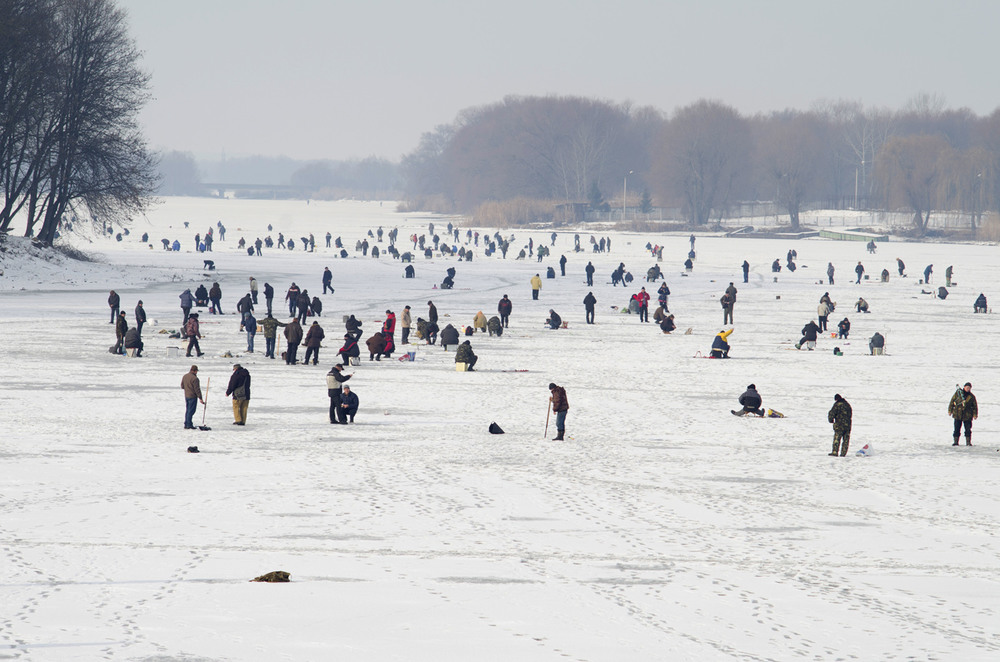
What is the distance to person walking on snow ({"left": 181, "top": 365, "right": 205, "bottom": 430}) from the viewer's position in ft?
55.2

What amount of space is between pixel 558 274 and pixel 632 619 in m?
47.1

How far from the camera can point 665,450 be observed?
1670 centimetres

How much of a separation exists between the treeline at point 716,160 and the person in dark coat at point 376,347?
295ft

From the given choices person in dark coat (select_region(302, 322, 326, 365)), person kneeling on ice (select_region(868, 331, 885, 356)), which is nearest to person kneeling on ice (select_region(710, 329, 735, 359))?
person kneeling on ice (select_region(868, 331, 885, 356))

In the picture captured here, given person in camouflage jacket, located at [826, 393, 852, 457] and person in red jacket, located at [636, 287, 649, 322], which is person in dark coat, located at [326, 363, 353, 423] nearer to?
person in camouflage jacket, located at [826, 393, 852, 457]

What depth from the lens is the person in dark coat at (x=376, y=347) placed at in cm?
2611

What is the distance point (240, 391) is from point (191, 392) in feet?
2.55

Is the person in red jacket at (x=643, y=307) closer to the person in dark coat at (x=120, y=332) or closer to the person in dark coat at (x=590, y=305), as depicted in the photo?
the person in dark coat at (x=590, y=305)

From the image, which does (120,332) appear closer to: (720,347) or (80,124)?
(720,347)

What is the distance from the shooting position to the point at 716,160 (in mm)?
127625

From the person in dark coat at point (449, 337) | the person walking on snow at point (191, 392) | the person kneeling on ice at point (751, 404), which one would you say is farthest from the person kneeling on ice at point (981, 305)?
the person walking on snow at point (191, 392)

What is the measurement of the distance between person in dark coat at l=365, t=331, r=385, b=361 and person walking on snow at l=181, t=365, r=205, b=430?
8.81 metres

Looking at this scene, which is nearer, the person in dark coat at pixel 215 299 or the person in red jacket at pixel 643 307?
the person in dark coat at pixel 215 299

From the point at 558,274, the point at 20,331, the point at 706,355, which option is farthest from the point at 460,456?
the point at 558,274
